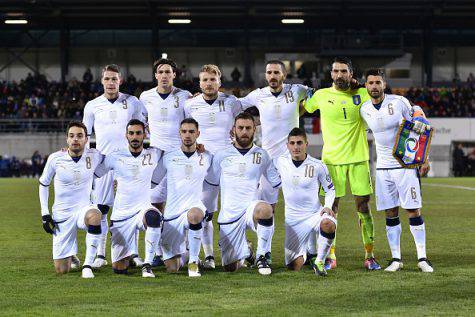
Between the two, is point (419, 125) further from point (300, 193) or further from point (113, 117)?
point (113, 117)

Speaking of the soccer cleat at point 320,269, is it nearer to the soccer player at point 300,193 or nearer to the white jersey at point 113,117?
the soccer player at point 300,193

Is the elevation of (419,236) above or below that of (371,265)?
above

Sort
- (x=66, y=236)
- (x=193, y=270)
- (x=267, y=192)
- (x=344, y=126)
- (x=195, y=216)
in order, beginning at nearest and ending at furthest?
(x=193, y=270) < (x=195, y=216) < (x=66, y=236) < (x=344, y=126) < (x=267, y=192)

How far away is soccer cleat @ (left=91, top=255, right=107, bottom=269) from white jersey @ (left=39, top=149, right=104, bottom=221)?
0.76 metres

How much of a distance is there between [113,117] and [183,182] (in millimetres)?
1393

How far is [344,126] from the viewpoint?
31.6ft

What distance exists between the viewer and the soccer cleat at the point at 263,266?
29.5 ft

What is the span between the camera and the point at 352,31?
146 ft

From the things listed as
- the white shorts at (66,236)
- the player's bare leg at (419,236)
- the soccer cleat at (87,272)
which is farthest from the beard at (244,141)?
the soccer cleat at (87,272)

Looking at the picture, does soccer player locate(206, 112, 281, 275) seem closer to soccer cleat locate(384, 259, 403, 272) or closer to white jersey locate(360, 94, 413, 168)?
white jersey locate(360, 94, 413, 168)

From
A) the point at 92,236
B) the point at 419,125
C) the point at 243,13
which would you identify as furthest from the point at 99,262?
the point at 243,13

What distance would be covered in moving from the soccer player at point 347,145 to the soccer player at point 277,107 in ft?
1.33

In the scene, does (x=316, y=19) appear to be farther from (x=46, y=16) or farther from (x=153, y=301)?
(x=153, y=301)

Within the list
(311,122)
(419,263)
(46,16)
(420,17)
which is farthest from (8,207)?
(420,17)
